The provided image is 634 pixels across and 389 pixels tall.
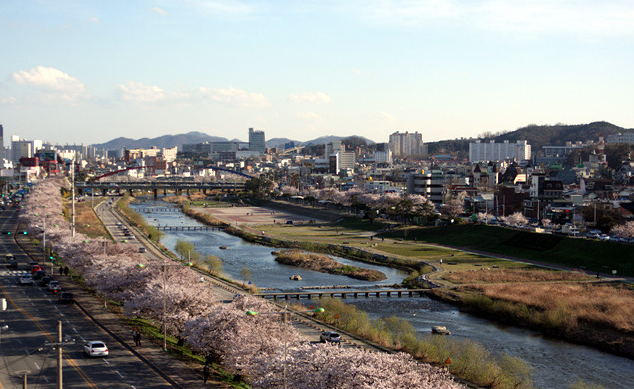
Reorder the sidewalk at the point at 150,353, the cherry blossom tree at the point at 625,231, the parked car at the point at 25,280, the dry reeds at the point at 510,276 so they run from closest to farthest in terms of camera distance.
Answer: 1. the sidewalk at the point at 150,353
2. the parked car at the point at 25,280
3. the dry reeds at the point at 510,276
4. the cherry blossom tree at the point at 625,231

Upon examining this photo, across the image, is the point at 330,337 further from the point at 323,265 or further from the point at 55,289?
the point at 323,265

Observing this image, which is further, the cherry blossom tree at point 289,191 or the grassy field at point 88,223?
the cherry blossom tree at point 289,191

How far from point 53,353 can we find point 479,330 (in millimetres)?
18443

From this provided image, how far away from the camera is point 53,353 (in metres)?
22.0

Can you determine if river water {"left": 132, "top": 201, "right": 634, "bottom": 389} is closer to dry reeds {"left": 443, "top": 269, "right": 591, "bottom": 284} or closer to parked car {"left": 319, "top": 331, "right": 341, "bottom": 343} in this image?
dry reeds {"left": 443, "top": 269, "right": 591, "bottom": 284}

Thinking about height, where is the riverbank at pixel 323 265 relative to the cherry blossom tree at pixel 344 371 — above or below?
below

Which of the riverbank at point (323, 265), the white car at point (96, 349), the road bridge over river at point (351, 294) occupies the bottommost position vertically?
the riverbank at point (323, 265)

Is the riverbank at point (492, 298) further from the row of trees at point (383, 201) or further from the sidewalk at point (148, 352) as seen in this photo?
the sidewalk at point (148, 352)

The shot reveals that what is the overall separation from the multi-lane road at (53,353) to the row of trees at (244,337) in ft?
5.81

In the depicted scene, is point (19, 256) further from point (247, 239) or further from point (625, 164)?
point (625, 164)

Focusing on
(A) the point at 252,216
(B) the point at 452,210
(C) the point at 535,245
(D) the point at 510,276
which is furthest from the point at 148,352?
(A) the point at 252,216

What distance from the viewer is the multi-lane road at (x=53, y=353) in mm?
18953

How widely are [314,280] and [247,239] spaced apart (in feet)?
87.8

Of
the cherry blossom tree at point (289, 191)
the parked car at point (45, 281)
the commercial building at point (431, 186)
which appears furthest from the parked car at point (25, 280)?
the cherry blossom tree at point (289, 191)
